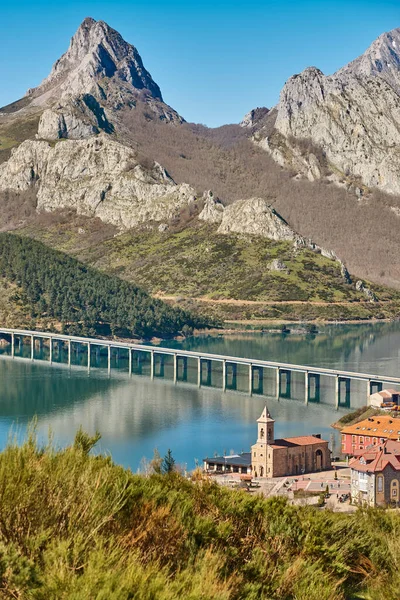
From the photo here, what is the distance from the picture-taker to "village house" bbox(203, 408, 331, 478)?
49.6 m

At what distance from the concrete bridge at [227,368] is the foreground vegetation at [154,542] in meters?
55.2

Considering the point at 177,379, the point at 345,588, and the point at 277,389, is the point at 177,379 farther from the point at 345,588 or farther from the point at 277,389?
the point at 345,588

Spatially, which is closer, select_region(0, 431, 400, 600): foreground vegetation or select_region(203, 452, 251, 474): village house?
select_region(0, 431, 400, 600): foreground vegetation

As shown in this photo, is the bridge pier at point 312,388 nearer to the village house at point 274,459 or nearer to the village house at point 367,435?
the village house at point 367,435

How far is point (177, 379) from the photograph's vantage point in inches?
3597

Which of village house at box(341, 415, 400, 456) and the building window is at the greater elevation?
village house at box(341, 415, 400, 456)

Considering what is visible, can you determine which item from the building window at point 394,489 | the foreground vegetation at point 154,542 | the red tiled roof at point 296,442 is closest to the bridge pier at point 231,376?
the red tiled roof at point 296,442

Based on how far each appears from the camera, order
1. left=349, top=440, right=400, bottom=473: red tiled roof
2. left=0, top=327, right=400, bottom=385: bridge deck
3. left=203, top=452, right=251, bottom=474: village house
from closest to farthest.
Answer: left=349, top=440, right=400, bottom=473: red tiled roof, left=203, top=452, right=251, bottom=474: village house, left=0, top=327, right=400, bottom=385: bridge deck

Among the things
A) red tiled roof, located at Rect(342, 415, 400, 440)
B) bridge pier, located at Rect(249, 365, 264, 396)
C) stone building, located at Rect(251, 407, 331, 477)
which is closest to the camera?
stone building, located at Rect(251, 407, 331, 477)

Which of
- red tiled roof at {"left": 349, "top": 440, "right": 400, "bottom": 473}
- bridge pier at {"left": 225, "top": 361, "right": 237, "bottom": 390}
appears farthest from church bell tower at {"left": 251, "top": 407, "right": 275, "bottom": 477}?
bridge pier at {"left": 225, "top": 361, "right": 237, "bottom": 390}

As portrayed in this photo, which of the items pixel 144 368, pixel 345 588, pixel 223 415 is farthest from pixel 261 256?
pixel 345 588

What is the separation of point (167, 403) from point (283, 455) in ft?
86.0

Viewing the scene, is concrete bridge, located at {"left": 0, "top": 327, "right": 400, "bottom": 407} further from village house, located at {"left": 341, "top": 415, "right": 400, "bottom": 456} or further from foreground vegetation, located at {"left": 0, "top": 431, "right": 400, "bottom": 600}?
foreground vegetation, located at {"left": 0, "top": 431, "right": 400, "bottom": 600}

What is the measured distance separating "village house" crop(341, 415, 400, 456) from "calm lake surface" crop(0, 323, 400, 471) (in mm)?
2701
